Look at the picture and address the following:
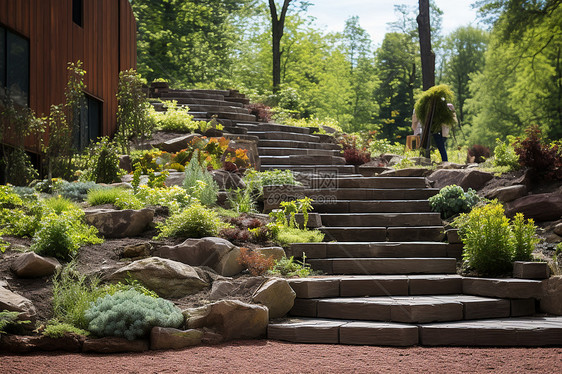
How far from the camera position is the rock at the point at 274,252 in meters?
6.78

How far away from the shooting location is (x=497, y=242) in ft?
21.5

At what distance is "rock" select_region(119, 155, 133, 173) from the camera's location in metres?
11.5

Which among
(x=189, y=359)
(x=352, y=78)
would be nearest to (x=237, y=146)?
(x=189, y=359)

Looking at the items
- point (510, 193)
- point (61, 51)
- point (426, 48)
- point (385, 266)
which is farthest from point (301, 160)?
point (426, 48)

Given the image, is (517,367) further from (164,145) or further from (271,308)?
(164,145)

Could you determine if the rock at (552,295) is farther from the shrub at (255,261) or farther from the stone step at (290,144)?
the stone step at (290,144)

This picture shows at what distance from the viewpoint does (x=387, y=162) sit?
1513 cm

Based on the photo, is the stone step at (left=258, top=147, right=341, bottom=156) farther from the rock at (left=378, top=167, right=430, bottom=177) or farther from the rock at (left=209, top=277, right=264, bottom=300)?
the rock at (left=209, top=277, right=264, bottom=300)

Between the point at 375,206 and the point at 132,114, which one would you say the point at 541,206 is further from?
the point at 132,114

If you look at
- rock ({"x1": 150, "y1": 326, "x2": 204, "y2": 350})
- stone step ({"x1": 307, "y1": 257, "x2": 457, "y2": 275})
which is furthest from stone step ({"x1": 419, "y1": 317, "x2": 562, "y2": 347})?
rock ({"x1": 150, "y1": 326, "x2": 204, "y2": 350})

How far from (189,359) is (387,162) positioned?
11311mm

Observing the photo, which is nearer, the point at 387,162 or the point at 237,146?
the point at 237,146

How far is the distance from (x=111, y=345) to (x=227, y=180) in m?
4.70

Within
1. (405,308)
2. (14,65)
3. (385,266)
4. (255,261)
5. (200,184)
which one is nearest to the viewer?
(405,308)
